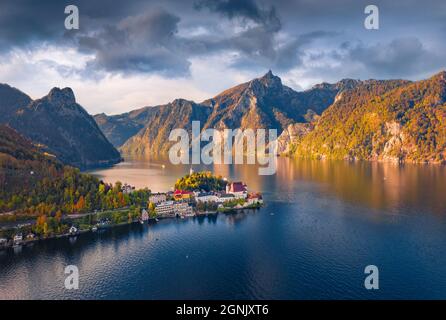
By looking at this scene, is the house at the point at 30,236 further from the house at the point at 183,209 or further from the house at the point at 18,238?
the house at the point at 183,209

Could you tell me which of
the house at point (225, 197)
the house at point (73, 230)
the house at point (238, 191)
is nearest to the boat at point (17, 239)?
the house at point (73, 230)

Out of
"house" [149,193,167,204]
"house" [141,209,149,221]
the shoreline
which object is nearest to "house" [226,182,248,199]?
the shoreline

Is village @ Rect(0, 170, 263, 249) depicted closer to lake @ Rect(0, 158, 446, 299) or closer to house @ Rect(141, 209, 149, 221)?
house @ Rect(141, 209, 149, 221)

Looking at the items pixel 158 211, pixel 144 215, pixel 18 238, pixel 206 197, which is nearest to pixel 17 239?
pixel 18 238

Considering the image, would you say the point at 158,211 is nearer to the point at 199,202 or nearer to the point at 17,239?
the point at 199,202
